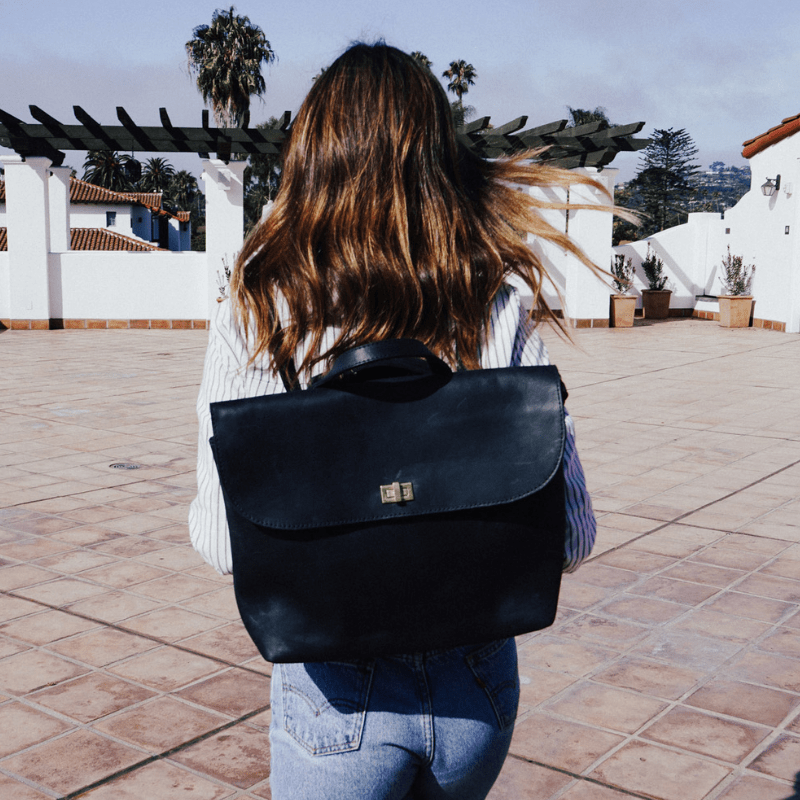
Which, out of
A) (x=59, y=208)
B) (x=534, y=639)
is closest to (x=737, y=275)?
(x=59, y=208)

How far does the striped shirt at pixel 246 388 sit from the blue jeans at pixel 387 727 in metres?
0.20

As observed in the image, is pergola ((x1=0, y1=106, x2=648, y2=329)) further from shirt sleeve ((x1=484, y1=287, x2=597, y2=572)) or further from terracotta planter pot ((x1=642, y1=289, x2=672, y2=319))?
shirt sleeve ((x1=484, y1=287, x2=597, y2=572))

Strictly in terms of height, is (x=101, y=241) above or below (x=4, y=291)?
above

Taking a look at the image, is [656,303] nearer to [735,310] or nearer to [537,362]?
[735,310]

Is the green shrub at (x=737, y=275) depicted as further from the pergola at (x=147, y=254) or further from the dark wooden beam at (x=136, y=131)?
the dark wooden beam at (x=136, y=131)

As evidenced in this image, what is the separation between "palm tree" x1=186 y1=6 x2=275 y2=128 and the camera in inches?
1371

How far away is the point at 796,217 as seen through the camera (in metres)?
16.8

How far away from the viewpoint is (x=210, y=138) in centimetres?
1730

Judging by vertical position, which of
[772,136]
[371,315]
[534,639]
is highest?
[772,136]

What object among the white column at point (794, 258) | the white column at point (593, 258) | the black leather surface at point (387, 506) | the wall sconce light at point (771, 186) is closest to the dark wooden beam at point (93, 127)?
the white column at point (593, 258)

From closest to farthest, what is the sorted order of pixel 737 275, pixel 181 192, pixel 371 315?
pixel 371 315 < pixel 737 275 < pixel 181 192

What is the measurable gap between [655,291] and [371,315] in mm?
19202

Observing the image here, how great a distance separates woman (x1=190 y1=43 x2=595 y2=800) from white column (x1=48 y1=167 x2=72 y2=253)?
707 inches

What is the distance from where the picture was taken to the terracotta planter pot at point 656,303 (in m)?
19.6
